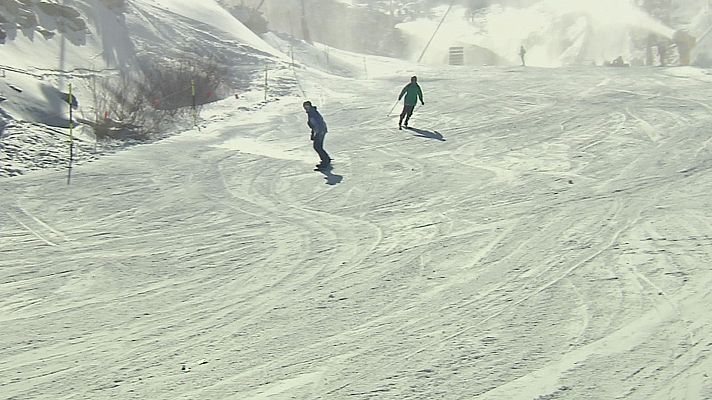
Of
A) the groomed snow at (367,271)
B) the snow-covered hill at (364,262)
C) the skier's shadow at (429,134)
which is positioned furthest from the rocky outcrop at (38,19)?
the skier's shadow at (429,134)

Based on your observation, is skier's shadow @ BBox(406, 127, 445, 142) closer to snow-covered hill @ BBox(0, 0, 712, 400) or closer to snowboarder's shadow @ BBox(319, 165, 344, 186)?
snow-covered hill @ BBox(0, 0, 712, 400)

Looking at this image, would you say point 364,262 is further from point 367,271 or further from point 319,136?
point 319,136

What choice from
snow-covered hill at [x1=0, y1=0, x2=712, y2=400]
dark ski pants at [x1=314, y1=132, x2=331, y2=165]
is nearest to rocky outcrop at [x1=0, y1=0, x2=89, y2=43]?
snow-covered hill at [x1=0, y1=0, x2=712, y2=400]

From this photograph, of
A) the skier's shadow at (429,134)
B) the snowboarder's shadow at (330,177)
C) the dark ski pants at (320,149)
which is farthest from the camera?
the skier's shadow at (429,134)

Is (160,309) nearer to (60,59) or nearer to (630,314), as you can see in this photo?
(630,314)

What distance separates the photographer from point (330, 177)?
1425 centimetres

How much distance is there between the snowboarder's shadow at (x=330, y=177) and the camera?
13836 mm

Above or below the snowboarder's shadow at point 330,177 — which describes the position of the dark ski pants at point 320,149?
above

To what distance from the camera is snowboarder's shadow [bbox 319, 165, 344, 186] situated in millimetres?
13836

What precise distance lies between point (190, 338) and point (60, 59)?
18.2m

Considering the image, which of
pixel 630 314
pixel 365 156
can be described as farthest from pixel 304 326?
pixel 365 156

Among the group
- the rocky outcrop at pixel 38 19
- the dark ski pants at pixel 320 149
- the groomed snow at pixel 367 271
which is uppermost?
the rocky outcrop at pixel 38 19

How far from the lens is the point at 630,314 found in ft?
24.5

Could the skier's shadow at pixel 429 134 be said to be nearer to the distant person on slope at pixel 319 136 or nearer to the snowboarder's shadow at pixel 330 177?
the distant person on slope at pixel 319 136
